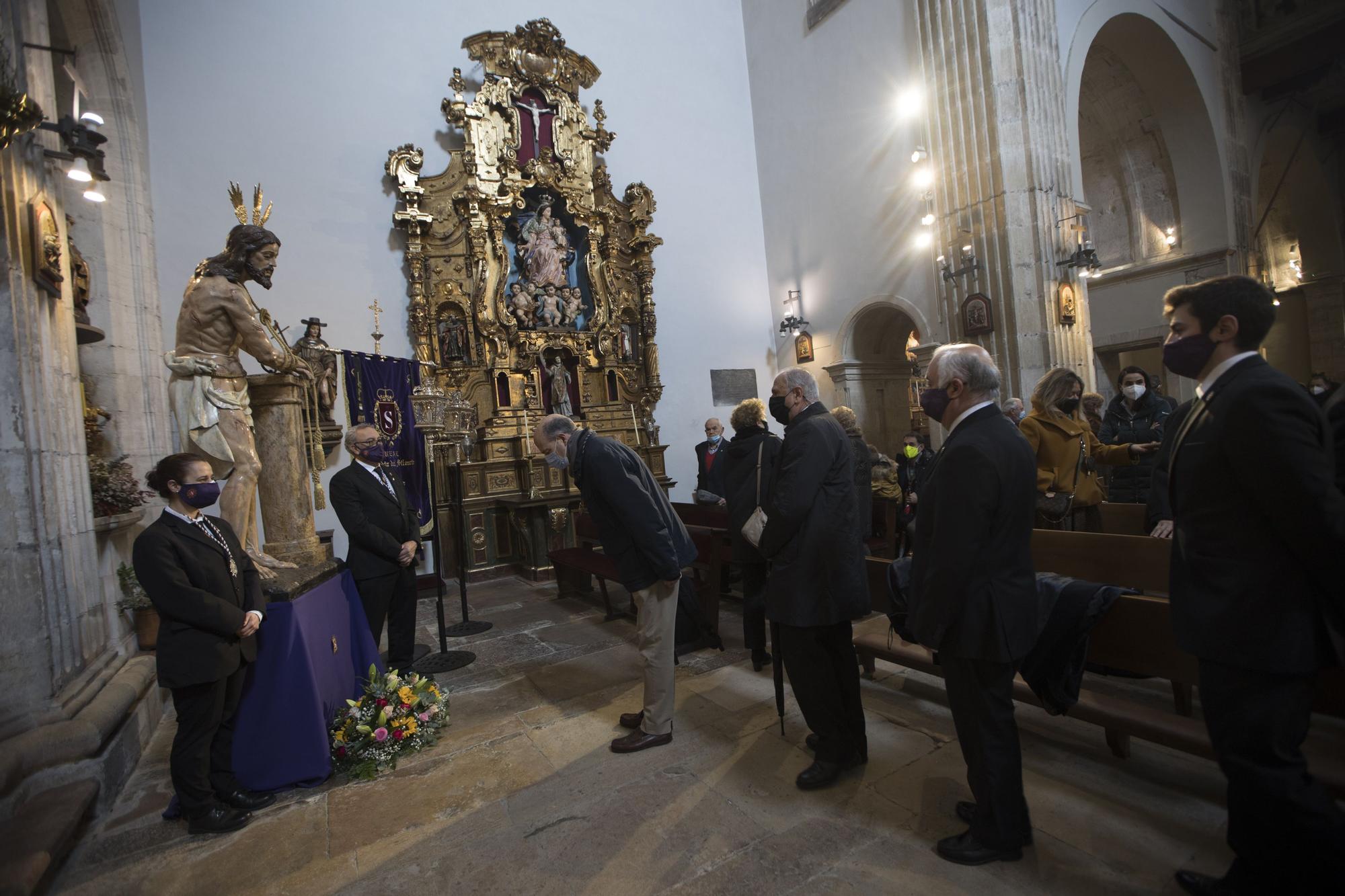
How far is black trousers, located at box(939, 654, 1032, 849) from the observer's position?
6.72 feet

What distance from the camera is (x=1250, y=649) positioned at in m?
1.61

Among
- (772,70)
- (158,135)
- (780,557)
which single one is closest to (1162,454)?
(780,557)

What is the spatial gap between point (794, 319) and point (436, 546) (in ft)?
26.2

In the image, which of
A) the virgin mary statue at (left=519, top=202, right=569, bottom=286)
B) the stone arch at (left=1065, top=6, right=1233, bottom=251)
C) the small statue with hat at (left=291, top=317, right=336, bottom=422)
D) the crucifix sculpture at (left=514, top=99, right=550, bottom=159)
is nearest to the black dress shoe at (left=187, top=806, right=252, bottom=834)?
the small statue with hat at (left=291, top=317, right=336, bottom=422)

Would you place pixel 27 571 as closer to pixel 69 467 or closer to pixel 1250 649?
pixel 69 467

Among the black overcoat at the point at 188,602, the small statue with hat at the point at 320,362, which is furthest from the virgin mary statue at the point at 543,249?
the black overcoat at the point at 188,602

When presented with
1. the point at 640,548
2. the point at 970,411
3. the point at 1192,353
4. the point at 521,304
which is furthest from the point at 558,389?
the point at 1192,353

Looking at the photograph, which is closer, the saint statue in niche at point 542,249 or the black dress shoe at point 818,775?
the black dress shoe at point 818,775

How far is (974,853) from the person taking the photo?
2.11 meters

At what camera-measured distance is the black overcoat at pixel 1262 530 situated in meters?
1.53

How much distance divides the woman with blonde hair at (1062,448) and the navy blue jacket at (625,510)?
7.79 ft

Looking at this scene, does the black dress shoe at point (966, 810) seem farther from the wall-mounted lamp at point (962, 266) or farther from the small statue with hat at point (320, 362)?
the wall-mounted lamp at point (962, 266)

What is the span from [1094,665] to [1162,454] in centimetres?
96

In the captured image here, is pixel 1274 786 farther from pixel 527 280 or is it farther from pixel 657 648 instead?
pixel 527 280
